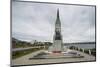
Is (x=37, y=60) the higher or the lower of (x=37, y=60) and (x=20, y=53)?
the lower

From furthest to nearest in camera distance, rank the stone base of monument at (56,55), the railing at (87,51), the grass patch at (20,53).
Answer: the railing at (87,51), the stone base of monument at (56,55), the grass patch at (20,53)

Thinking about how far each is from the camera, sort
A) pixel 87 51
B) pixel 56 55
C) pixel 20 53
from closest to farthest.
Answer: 1. pixel 20 53
2. pixel 56 55
3. pixel 87 51

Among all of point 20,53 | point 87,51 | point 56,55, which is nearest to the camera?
point 20,53

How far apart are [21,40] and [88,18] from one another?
113cm

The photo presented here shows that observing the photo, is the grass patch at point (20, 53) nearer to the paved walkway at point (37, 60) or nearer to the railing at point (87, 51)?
the paved walkway at point (37, 60)

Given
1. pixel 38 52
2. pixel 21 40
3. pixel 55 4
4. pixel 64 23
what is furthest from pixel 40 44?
pixel 55 4

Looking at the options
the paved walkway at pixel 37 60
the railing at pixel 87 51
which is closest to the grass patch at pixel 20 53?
the paved walkway at pixel 37 60

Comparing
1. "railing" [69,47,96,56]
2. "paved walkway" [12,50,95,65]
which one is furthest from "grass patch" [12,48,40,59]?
"railing" [69,47,96,56]

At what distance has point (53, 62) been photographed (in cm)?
253

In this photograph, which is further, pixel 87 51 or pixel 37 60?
pixel 87 51

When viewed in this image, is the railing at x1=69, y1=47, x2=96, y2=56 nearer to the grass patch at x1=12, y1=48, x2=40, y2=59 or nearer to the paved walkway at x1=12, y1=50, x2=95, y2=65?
the paved walkway at x1=12, y1=50, x2=95, y2=65

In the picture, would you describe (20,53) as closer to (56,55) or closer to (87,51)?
(56,55)

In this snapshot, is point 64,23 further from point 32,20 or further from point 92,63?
point 92,63

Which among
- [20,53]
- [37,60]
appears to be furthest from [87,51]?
[20,53]
